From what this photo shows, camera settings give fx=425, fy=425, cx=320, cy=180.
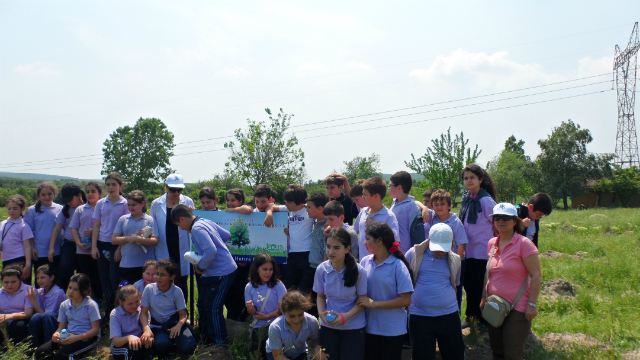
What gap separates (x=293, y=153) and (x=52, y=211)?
27.0m

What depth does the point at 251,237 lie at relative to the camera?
6.41 m

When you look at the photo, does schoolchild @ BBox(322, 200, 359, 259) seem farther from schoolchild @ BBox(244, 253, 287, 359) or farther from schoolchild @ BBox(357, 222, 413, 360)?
schoolchild @ BBox(244, 253, 287, 359)

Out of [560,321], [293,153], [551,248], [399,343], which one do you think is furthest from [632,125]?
[399,343]

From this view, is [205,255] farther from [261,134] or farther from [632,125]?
[632,125]

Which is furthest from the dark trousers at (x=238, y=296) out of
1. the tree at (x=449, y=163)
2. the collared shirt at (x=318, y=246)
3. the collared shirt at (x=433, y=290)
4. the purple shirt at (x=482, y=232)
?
the tree at (x=449, y=163)

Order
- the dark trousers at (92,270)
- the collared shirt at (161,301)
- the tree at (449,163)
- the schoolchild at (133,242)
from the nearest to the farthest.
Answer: the collared shirt at (161,301)
the schoolchild at (133,242)
the dark trousers at (92,270)
the tree at (449,163)

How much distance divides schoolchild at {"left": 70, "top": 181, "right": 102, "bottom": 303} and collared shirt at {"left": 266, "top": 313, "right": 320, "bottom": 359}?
3843mm

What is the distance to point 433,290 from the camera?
432cm

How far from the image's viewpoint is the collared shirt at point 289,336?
4.30 metres

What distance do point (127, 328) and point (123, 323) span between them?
0.26 ft

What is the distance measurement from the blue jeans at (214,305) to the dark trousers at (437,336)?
2.41 metres

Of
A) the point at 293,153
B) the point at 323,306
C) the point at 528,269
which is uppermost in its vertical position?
the point at 293,153

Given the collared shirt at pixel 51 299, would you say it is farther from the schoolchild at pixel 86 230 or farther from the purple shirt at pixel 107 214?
the purple shirt at pixel 107 214

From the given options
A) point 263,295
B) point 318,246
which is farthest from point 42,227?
point 318,246
